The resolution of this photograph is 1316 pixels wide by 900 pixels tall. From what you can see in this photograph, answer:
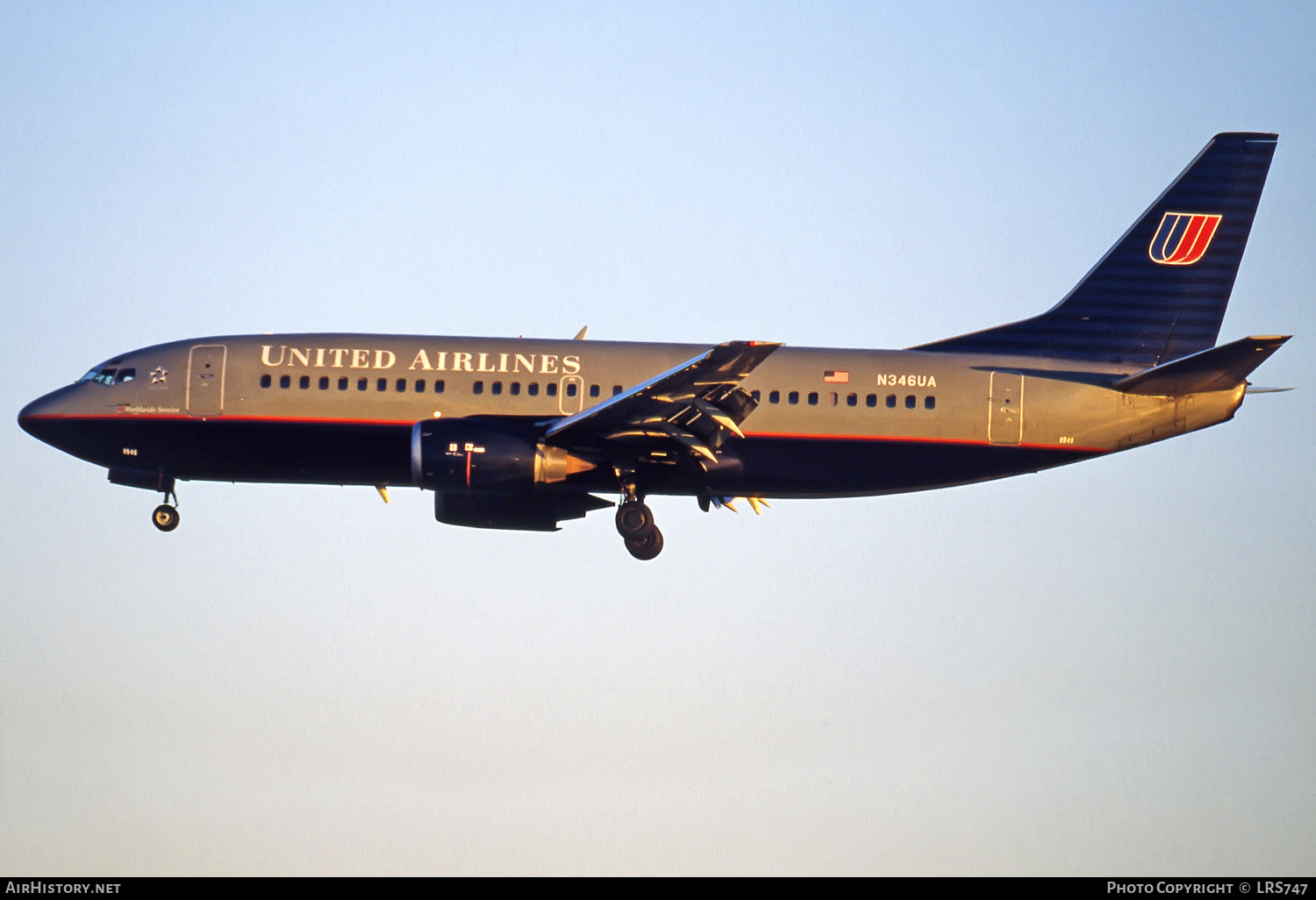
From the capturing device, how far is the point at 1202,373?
32.4 m

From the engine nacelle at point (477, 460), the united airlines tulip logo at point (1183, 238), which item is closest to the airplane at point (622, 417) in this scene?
the engine nacelle at point (477, 460)

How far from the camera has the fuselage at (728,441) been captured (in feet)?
110

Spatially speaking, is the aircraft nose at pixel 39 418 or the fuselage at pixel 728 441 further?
the aircraft nose at pixel 39 418

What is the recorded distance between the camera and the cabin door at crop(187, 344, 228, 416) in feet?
113

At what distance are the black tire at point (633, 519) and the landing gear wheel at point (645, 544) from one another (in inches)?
2.4

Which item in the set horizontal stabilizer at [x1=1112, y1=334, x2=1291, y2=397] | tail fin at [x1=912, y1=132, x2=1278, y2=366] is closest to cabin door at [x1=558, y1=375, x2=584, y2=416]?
tail fin at [x1=912, y1=132, x2=1278, y2=366]

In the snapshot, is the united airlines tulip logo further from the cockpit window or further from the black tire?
the cockpit window

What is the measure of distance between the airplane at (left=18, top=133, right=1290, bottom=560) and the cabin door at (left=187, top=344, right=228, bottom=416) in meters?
0.05

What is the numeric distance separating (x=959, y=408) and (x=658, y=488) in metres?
6.23

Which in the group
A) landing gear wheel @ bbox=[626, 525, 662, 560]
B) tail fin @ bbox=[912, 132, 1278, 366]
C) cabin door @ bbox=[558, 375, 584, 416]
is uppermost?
tail fin @ bbox=[912, 132, 1278, 366]

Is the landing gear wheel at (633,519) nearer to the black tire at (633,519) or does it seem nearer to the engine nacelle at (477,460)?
the black tire at (633,519)

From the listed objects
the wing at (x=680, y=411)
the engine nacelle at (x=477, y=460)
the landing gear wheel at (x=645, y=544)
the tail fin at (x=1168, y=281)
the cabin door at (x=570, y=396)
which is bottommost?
the landing gear wheel at (x=645, y=544)

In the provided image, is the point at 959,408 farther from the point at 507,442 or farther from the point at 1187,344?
the point at 507,442

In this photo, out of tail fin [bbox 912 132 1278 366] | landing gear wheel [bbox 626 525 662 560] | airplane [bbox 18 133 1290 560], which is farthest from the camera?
tail fin [bbox 912 132 1278 366]
